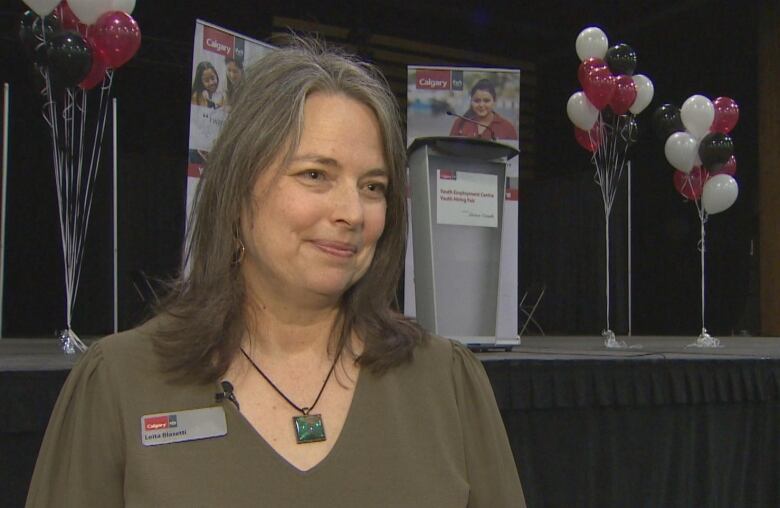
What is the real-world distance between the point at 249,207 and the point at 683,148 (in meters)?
5.01

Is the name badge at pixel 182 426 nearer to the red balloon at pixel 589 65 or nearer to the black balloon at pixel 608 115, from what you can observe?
the red balloon at pixel 589 65

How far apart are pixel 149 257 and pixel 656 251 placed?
21.6 ft

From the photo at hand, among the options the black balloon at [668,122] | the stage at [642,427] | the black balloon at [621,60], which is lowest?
the stage at [642,427]

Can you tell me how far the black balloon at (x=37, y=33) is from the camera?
3.83 meters

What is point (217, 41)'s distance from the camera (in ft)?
13.9

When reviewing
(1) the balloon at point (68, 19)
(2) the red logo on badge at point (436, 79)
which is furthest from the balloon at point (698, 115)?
(1) the balloon at point (68, 19)

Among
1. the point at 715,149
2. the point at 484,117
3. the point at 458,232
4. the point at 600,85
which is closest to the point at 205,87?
the point at 458,232

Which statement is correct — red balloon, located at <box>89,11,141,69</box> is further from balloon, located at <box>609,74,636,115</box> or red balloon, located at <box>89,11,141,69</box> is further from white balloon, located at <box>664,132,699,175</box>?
white balloon, located at <box>664,132,699,175</box>

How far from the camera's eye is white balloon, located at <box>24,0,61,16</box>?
3795 mm

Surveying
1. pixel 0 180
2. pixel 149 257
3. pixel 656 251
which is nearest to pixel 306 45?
pixel 0 180

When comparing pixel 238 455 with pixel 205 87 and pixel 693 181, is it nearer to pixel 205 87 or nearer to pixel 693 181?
pixel 205 87

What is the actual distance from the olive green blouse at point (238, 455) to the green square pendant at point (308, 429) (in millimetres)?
35

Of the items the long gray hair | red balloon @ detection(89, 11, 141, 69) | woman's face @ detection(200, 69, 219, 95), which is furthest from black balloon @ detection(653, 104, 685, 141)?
the long gray hair

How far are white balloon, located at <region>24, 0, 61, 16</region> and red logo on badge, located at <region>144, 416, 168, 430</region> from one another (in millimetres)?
3427
